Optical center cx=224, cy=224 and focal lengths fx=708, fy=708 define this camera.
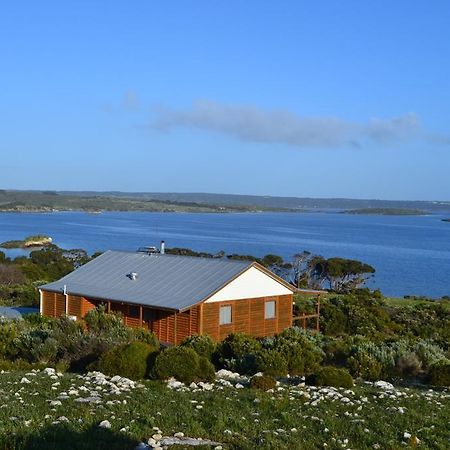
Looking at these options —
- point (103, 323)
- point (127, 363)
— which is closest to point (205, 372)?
point (127, 363)

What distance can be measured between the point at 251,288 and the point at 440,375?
37.0ft

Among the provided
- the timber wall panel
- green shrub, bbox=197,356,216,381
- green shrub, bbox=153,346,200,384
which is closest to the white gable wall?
the timber wall panel

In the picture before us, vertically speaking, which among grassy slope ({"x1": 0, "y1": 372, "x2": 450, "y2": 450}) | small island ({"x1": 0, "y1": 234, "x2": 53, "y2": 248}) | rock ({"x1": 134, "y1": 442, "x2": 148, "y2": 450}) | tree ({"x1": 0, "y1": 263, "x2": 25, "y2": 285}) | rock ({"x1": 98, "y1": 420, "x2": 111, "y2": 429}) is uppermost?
rock ({"x1": 134, "y1": 442, "x2": 148, "y2": 450})

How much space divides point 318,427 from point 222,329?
15400 millimetres

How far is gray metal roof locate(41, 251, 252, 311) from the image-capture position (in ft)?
81.4

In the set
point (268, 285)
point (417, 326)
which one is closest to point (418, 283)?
point (417, 326)

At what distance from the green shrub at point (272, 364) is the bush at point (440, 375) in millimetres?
3243

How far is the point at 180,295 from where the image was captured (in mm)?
24875

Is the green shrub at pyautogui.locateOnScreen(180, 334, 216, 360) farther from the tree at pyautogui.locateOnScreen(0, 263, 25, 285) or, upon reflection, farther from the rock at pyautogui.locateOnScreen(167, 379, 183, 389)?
the tree at pyautogui.locateOnScreen(0, 263, 25, 285)

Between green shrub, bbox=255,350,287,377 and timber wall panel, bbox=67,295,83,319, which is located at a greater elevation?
green shrub, bbox=255,350,287,377

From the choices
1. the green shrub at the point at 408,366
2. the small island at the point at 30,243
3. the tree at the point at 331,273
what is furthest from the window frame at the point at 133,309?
the small island at the point at 30,243

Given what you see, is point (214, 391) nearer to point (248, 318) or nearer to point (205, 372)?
point (205, 372)

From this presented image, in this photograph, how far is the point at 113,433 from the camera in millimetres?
8422

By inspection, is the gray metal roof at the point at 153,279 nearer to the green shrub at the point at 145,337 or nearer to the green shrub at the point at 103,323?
the green shrub at the point at 103,323
